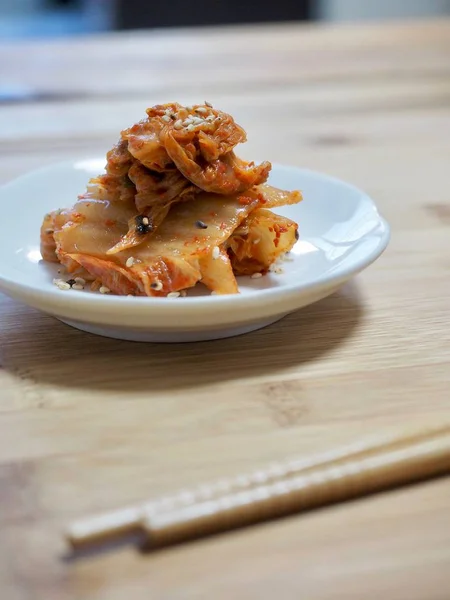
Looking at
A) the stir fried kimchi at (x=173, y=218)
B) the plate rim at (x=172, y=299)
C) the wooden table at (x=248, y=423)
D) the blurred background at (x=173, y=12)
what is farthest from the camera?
the blurred background at (x=173, y=12)

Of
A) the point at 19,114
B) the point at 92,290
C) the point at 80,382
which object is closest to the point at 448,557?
the point at 80,382

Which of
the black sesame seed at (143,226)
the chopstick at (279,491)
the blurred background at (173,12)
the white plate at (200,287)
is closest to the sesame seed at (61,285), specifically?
the white plate at (200,287)

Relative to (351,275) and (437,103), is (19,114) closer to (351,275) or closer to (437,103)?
(437,103)

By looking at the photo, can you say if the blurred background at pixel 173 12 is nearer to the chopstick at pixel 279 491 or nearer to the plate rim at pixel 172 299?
the plate rim at pixel 172 299

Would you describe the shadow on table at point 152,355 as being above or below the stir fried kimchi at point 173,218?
below

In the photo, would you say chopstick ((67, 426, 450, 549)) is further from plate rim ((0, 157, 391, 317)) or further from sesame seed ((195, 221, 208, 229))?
sesame seed ((195, 221, 208, 229))

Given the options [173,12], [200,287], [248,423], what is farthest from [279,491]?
[173,12]
